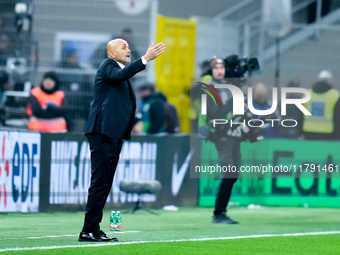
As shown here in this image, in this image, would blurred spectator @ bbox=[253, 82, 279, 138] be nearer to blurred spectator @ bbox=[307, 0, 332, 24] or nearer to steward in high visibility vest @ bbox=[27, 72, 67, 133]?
steward in high visibility vest @ bbox=[27, 72, 67, 133]

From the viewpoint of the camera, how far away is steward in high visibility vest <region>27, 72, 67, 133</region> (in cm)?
1493

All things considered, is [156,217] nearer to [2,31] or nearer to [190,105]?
[190,105]

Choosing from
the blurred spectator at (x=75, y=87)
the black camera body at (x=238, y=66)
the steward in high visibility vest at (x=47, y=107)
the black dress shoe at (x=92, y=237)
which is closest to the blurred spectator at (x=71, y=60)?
the blurred spectator at (x=75, y=87)

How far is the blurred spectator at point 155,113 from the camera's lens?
16141 mm

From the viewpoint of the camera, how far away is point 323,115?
16.0 meters

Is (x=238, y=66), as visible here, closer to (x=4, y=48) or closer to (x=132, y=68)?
(x=132, y=68)

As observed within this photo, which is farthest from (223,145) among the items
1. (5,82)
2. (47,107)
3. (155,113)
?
(5,82)

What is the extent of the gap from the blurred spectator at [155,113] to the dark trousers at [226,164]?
4108mm

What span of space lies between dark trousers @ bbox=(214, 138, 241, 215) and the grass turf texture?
342 mm

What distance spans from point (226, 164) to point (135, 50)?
530 cm

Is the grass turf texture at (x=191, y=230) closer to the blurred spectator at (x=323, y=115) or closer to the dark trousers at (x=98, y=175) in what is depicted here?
the dark trousers at (x=98, y=175)

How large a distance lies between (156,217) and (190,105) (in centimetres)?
405

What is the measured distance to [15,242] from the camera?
9.26m

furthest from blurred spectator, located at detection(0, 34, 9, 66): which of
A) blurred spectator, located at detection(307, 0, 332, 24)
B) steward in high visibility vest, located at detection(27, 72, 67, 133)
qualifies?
blurred spectator, located at detection(307, 0, 332, 24)
